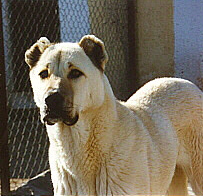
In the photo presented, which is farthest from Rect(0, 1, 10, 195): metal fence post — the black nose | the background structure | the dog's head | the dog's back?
the black nose

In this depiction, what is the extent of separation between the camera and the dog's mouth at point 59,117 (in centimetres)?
251

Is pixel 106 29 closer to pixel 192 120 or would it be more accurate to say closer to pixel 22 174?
pixel 22 174

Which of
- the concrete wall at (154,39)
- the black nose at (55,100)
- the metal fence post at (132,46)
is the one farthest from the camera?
the metal fence post at (132,46)

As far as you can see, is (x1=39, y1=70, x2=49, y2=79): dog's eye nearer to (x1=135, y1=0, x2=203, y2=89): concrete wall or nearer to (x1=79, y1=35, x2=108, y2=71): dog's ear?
(x1=79, y1=35, x2=108, y2=71): dog's ear

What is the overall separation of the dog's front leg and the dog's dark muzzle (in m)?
0.42

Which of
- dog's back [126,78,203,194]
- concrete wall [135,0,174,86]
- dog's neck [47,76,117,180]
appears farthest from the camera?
concrete wall [135,0,174,86]

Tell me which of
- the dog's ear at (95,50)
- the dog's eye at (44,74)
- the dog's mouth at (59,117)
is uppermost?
the dog's ear at (95,50)

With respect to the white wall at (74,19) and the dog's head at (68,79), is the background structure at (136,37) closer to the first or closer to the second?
the white wall at (74,19)

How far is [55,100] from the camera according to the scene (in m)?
2.46

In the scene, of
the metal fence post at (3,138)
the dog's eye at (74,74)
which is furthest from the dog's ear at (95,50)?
the metal fence post at (3,138)

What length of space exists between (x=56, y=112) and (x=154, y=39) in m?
4.36

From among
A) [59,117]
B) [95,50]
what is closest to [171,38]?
[95,50]

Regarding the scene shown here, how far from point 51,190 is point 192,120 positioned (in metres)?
2.08

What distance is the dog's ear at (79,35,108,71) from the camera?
2.82 meters
